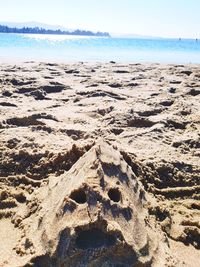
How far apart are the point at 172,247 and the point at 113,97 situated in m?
3.84

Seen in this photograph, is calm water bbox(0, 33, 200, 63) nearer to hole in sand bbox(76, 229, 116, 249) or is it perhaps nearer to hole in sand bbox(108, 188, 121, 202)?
hole in sand bbox(108, 188, 121, 202)

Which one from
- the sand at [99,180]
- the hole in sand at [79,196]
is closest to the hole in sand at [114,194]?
the sand at [99,180]

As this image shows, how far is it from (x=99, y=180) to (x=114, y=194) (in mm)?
111

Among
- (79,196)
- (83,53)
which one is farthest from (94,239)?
(83,53)

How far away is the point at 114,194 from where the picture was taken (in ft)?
A: 6.99

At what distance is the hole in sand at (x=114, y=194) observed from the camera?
2.11 m

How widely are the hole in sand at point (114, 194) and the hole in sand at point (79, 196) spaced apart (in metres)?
0.15

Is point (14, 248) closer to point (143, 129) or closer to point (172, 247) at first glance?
point (172, 247)

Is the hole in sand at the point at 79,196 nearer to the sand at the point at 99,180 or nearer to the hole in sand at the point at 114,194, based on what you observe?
the sand at the point at 99,180

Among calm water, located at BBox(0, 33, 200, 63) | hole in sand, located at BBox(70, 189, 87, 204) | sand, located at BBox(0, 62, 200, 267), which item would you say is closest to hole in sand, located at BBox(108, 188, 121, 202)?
sand, located at BBox(0, 62, 200, 267)

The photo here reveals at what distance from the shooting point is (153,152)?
11.8 feet

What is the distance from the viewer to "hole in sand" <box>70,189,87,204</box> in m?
2.04

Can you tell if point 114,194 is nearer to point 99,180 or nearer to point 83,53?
point 99,180

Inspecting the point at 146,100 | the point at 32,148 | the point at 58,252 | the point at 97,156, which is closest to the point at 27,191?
the point at 32,148
